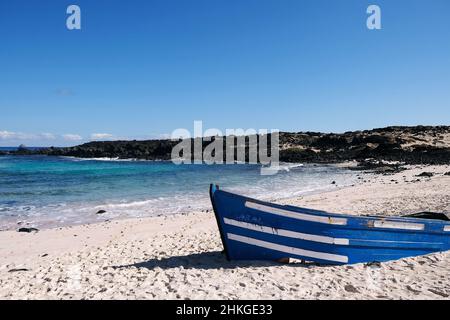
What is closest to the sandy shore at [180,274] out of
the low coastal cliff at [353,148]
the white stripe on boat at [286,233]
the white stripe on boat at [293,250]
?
the white stripe on boat at [293,250]

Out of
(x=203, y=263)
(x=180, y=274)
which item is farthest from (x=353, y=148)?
(x=180, y=274)

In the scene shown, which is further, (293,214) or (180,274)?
(293,214)

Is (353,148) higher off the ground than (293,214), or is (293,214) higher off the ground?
(353,148)

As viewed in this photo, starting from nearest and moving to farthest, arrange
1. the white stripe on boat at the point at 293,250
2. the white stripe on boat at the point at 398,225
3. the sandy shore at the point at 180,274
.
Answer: the sandy shore at the point at 180,274 → the white stripe on boat at the point at 293,250 → the white stripe on boat at the point at 398,225

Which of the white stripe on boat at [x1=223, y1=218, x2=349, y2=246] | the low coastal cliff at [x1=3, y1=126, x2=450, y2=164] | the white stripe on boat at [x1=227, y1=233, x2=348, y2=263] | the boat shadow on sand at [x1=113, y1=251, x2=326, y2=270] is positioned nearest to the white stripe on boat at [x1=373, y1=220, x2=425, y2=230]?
the white stripe on boat at [x1=223, y1=218, x2=349, y2=246]

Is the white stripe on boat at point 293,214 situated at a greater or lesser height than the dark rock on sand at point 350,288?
greater

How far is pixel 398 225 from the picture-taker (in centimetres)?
792

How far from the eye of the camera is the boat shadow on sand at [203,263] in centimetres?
760

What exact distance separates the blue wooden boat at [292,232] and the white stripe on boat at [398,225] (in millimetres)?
28

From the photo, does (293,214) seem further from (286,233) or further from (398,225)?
(398,225)

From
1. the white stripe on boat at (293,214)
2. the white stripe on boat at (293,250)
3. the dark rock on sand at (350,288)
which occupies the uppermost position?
the white stripe on boat at (293,214)

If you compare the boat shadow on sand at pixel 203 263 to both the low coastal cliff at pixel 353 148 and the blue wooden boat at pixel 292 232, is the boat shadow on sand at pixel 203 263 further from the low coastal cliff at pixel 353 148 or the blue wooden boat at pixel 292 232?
the low coastal cliff at pixel 353 148

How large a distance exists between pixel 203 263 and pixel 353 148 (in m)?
60.6
